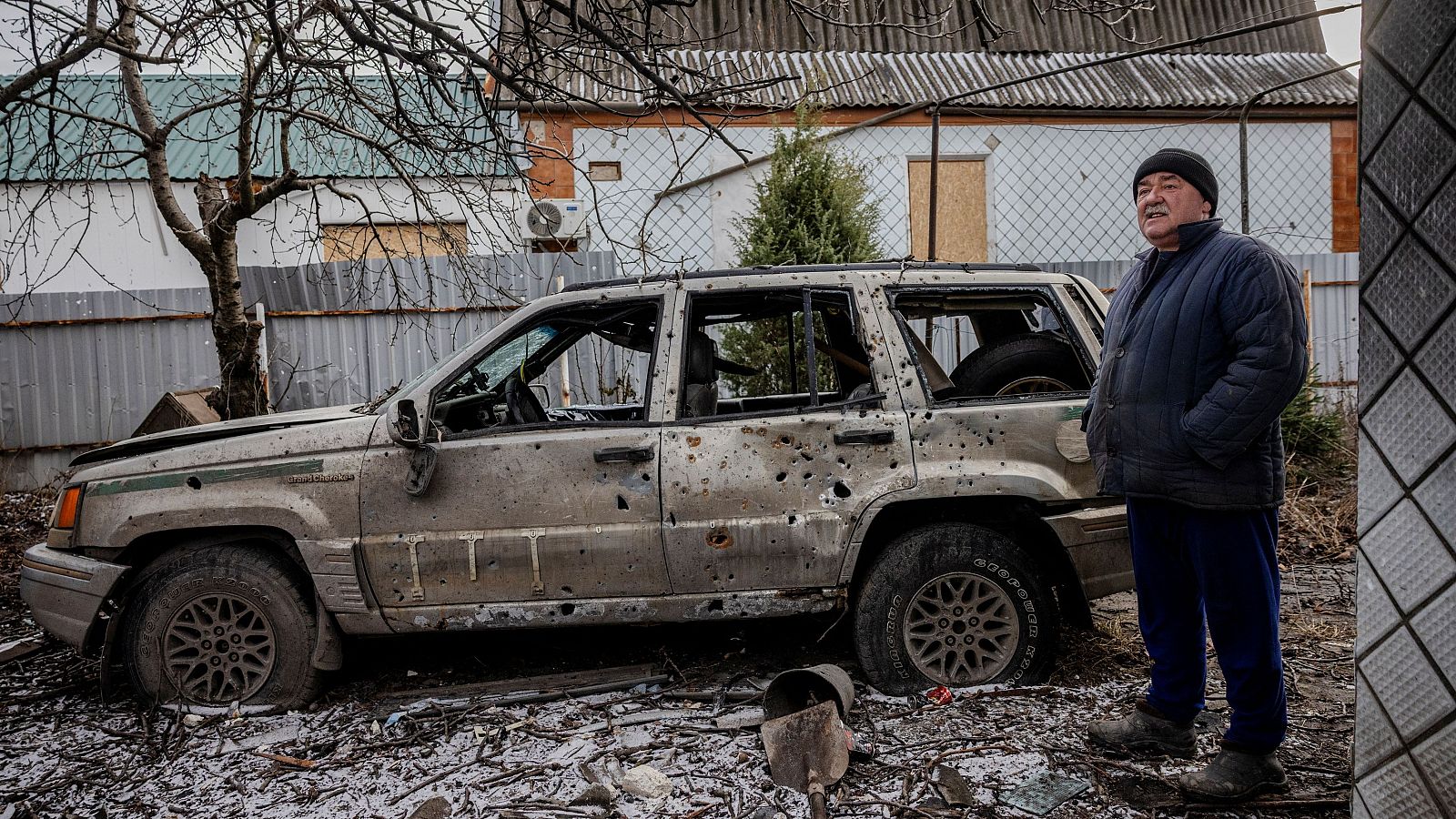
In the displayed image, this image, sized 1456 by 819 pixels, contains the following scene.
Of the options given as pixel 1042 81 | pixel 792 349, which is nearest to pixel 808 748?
pixel 792 349

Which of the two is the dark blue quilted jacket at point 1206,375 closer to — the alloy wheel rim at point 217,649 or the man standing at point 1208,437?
the man standing at point 1208,437

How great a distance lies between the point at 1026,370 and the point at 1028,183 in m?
8.23

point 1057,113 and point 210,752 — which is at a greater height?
point 1057,113

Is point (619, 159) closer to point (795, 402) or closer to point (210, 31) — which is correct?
point (210, 31)

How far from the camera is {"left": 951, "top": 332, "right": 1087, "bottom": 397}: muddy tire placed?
3.67 metres

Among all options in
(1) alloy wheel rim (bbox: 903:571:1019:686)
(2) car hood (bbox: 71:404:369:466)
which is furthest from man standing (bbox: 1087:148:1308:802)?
(2) car hood (bbox: 71:404:369:466)

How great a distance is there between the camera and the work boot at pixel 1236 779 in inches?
105

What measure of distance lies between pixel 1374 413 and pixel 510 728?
3.06 m

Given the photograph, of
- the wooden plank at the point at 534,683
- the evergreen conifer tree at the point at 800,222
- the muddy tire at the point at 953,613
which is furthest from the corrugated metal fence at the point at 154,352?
the muddy tire at the point at 953,613

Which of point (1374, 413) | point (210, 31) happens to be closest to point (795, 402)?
point (1374, 413)

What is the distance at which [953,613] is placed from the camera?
11.5 feet

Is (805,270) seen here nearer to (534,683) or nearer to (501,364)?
(501,364)

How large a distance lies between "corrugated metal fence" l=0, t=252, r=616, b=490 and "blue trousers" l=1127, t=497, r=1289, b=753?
6.50m

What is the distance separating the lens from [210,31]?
15.2 ft
